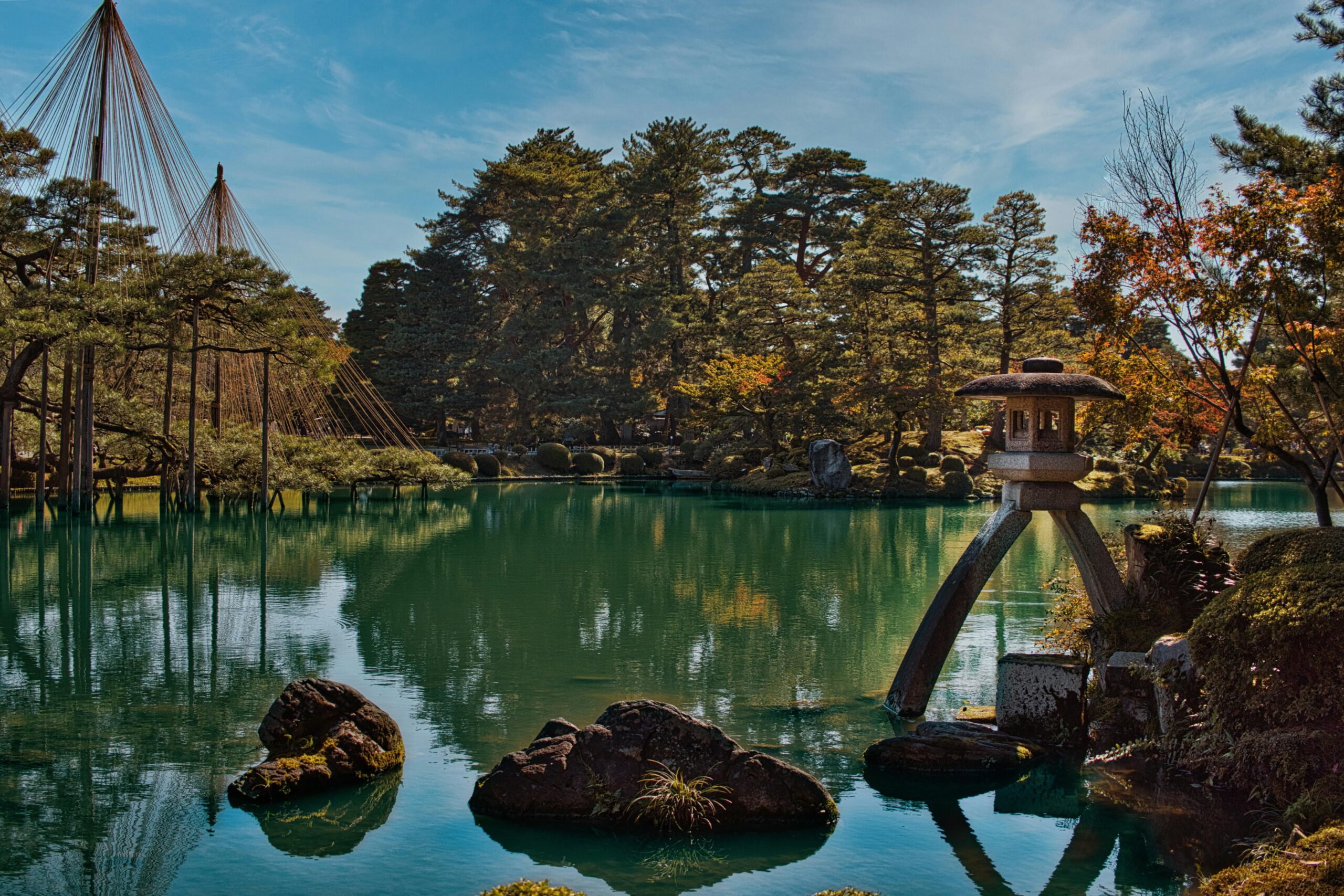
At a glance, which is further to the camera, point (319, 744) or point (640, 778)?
point (319, 744)

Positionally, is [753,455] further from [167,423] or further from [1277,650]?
[1277,650]

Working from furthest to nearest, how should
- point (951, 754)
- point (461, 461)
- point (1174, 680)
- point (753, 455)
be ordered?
point (461, 461) → point (753, 455) → point (951, 754) → point (1174, 680)

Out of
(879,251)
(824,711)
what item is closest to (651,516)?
(879,251)

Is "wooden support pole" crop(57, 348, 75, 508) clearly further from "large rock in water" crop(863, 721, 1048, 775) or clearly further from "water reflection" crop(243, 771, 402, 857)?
"large rock in water" crop(863, 721, 1048, 775)

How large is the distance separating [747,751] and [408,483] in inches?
928

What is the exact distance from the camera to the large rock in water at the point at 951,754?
6230mm

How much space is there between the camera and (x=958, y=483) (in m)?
28.8

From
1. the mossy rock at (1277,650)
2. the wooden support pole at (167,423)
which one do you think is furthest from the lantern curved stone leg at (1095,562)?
the wooden support pole at (167,423)

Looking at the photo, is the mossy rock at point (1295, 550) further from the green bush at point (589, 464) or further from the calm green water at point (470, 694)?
the green bush at point (589, 464)

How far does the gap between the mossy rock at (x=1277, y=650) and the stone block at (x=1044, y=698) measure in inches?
49.0

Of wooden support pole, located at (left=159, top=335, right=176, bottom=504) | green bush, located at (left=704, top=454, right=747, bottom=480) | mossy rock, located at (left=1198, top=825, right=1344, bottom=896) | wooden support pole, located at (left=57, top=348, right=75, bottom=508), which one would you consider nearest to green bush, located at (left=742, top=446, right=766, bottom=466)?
green bush, located at (left=704, top=454, right=747, bottom=480)

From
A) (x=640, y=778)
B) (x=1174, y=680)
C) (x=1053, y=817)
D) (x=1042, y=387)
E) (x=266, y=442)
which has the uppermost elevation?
(x=1042, y=387)

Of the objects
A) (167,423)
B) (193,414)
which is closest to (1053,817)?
(193,414)

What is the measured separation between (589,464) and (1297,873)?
116 feet
